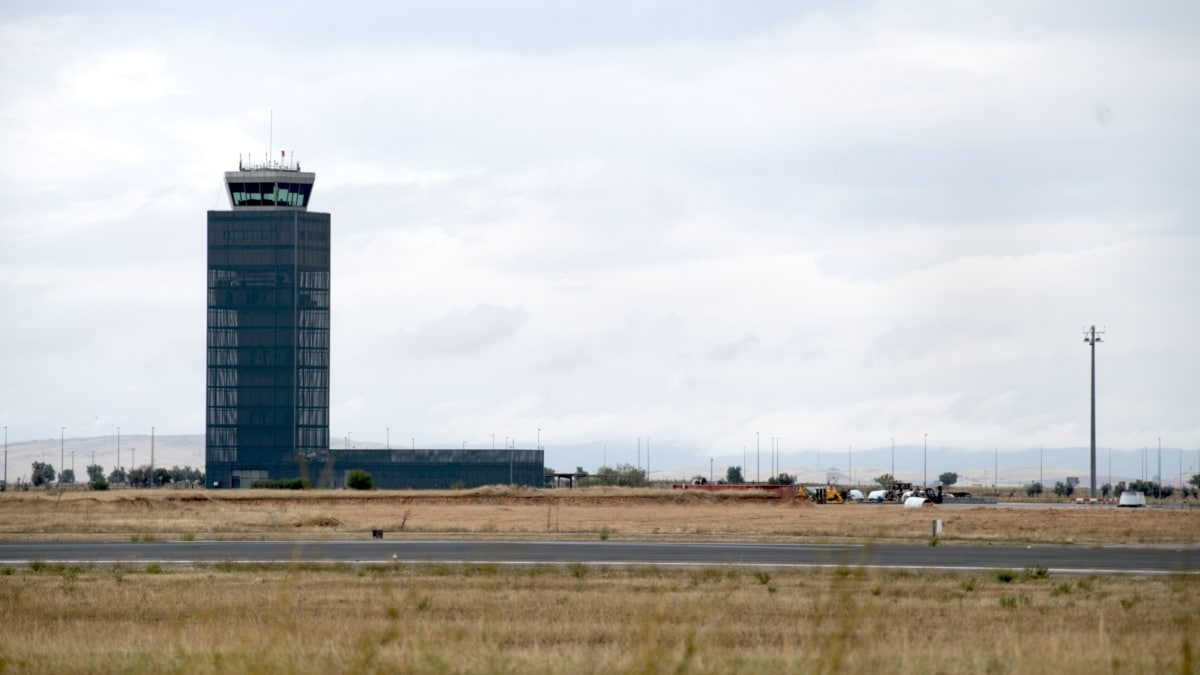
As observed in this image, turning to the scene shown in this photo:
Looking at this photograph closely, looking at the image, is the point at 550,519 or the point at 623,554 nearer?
the point at 623,554

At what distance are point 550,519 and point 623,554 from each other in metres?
33.4

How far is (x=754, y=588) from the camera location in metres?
32.3

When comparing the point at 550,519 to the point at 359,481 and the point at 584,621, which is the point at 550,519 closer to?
the point at 584,621

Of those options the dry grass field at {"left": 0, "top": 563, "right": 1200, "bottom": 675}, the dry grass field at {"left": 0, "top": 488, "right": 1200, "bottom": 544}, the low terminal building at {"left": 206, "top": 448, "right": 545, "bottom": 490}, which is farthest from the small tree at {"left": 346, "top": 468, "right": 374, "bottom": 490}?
the dry grass field at {"left": 0, "top": 563, "right": 1200, "bottom": 675}

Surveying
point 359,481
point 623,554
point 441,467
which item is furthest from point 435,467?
point 623,554

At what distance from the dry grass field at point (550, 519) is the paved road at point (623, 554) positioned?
7.91 ft

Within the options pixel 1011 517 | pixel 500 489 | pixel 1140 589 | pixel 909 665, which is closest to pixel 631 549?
pixel 1140 589

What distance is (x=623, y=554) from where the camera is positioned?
147 ft

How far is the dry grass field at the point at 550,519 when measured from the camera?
6000cm

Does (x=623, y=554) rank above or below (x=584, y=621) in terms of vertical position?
below

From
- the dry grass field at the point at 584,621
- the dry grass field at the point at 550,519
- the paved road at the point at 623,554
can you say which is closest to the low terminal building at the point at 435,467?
the dry grass field at the point at 550,519

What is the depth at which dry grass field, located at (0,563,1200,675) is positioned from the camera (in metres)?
17.6

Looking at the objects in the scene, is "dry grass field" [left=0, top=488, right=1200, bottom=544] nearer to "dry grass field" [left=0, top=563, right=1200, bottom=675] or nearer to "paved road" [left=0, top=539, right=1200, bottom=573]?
"paved road" [left=0, top=539, right=1200, bottom=573]

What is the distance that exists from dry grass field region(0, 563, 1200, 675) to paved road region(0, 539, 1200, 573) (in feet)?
12.5
